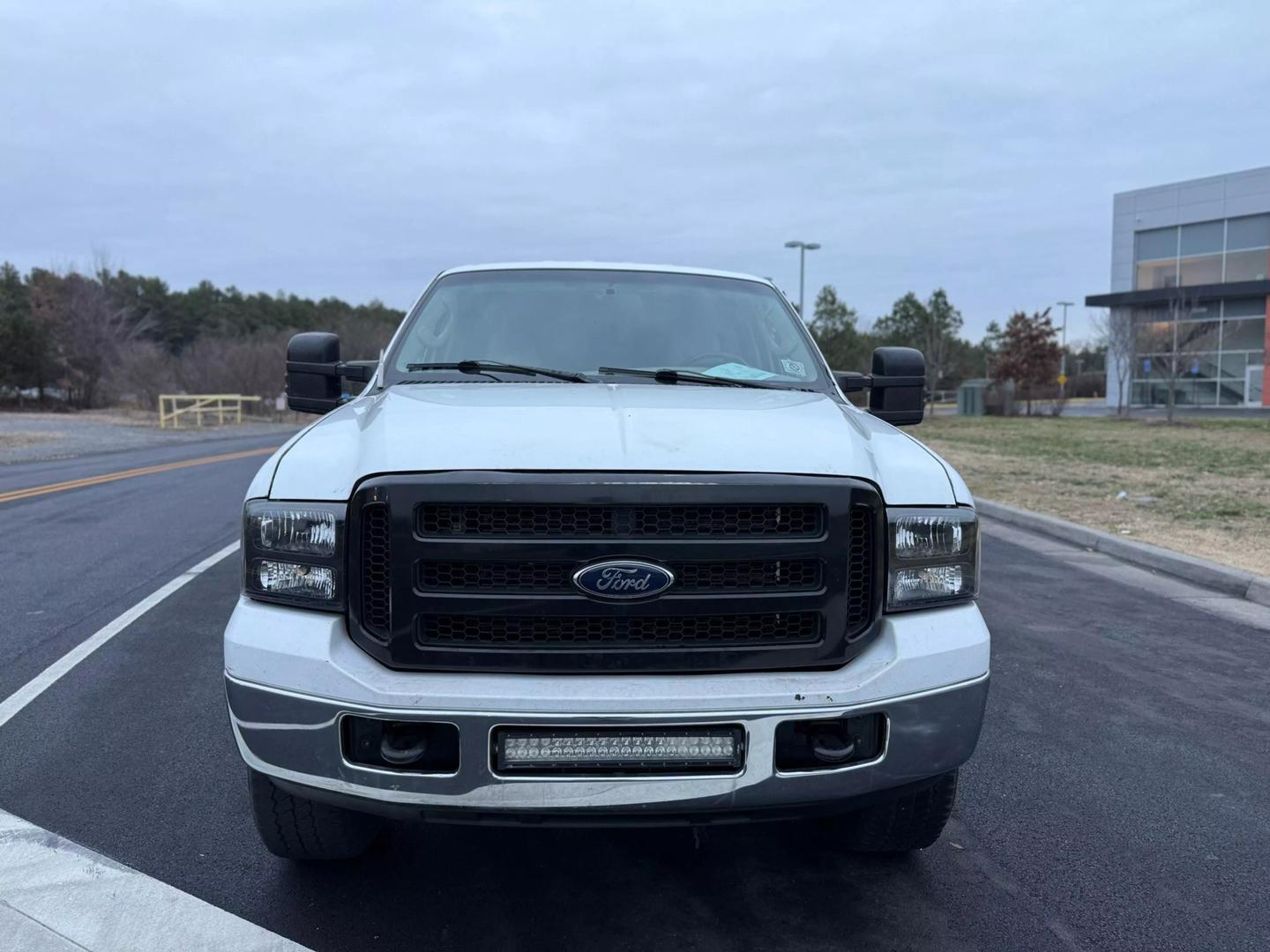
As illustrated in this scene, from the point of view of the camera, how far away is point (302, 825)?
293cm

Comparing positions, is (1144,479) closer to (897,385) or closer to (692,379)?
(897,385)

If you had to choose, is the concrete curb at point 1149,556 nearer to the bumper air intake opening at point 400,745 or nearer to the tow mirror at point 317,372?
the tow mirror at point 317,372

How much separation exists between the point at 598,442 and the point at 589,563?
1.15ft

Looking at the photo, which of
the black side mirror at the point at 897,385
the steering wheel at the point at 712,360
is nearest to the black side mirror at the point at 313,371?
the steering wheel at the point at 712,360

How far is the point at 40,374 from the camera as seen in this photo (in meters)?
52.1

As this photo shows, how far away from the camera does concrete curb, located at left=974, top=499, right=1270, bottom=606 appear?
24.8 feet

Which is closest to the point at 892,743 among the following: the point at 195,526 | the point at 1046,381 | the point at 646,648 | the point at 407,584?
the point at 646,648

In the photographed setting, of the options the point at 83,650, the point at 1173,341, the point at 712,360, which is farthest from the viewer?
the point at 1173,341

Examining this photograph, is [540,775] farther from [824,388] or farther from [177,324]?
[177,324]

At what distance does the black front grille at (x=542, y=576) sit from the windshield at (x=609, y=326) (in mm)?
1379

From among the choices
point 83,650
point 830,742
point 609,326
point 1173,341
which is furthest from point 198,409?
point 830,742

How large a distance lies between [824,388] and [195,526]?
807 centimetres

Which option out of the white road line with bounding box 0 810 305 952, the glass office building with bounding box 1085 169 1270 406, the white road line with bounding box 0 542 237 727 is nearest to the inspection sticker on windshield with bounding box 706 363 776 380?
the white road line with bounding box 0 810 305 952

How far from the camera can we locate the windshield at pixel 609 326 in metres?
4.13
